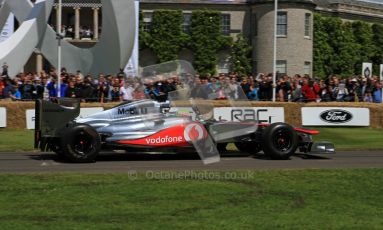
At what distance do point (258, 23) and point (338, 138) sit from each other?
118 ft

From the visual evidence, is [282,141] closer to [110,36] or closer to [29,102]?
[29,102]

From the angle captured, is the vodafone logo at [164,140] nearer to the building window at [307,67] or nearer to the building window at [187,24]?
the building window at [307,67]

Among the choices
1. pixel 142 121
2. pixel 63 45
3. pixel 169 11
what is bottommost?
pixel 142 121

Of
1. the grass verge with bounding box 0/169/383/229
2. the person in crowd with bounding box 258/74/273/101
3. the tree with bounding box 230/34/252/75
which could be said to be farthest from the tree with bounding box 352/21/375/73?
the grass verge with bounding box 0/169/383/229

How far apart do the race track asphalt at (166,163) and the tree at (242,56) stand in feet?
133

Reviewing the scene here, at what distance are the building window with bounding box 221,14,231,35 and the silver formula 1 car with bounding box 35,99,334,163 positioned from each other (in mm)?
44347

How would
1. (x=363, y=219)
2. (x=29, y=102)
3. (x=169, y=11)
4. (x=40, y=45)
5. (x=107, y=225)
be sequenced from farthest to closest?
(x=169, y=11) < (x=40, y=45) < (x=29, y=102) < (x=363, y=219) < (x=107, y=225)

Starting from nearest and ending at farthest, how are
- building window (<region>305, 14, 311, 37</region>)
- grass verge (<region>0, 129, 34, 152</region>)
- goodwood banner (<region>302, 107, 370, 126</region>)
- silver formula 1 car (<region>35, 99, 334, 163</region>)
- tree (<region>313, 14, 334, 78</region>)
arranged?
silver formula 1 car (<region>35, 99, 334, 163</region>), grass verge (<region>0, 129, 34, 152</region>), goodwood banner (<region>302, 107, 370, 126</region>), building window (<region>305, 14, 311, 37</region>), tree (<region>313, 14, 334, 78</region>)

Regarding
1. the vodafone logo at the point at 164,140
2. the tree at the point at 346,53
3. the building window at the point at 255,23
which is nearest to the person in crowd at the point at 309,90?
the vodafone logo at the point at 164,140

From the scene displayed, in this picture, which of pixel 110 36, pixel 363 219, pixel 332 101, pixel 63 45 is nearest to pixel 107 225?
pixel 363 219

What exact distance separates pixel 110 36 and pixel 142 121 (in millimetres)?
16119

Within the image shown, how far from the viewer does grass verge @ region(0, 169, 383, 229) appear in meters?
8.59

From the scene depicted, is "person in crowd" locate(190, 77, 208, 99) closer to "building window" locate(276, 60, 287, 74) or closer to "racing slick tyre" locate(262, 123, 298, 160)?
"racing slick tyre" locate(262, 123, 298, 160)

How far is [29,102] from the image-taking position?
2355 cm
